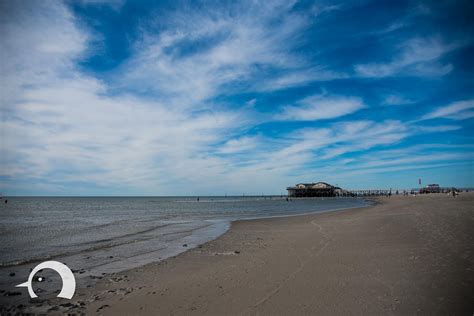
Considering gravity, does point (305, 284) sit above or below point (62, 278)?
above

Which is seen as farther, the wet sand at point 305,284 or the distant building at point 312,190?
the distant building at point 312,190

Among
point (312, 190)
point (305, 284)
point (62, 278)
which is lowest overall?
point (62, 278)

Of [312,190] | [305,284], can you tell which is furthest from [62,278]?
[312,190]

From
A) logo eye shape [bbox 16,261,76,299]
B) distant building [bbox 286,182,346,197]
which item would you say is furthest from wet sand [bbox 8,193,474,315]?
distant building [bbox 286,182,346,197]

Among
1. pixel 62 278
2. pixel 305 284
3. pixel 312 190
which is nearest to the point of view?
pixel 305 284

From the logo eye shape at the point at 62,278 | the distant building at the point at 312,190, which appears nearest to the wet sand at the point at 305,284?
the logo eye shape at the point at 62,278

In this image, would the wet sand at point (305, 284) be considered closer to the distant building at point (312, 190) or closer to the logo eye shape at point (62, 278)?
the logo eye shape at point (62, 278)

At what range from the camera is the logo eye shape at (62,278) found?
280 inches

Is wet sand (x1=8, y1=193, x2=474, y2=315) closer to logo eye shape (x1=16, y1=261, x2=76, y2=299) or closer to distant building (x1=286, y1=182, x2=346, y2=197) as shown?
logo eye shape (x1=16, y1=261, x2=76, y2=299)

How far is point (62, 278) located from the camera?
855 centimetres

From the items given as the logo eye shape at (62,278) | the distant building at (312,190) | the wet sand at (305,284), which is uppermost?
the distant building at (312,190)

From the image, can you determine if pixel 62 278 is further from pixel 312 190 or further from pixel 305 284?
pixel 312 190

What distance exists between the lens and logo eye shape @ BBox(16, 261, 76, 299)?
7120mm

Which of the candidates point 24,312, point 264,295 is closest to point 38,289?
point 24,312
